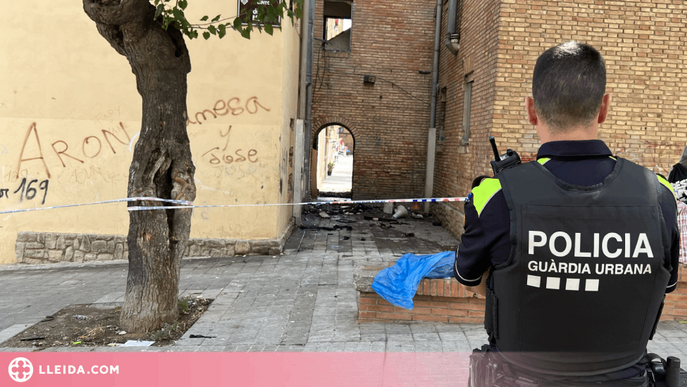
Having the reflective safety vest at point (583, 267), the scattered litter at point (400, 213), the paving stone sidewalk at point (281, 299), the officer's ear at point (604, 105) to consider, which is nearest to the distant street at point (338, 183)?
the scattered litter at point (400, 213)

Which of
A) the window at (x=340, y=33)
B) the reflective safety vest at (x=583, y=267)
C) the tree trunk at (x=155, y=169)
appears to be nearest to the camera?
the reflective safety vest at (x=583, y=267)

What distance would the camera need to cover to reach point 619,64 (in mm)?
8312

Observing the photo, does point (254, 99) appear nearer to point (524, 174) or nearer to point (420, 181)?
point (524, 174)

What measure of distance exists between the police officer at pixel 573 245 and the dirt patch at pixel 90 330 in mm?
3999

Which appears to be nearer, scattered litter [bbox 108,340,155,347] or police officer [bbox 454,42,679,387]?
police officer [bbox 454,42,679,387]

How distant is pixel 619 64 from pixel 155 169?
7417 mm

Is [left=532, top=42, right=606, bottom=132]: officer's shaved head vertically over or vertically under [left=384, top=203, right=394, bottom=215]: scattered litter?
over

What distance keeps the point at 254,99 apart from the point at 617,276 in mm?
7765

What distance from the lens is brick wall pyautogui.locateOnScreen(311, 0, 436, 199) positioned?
15664mm

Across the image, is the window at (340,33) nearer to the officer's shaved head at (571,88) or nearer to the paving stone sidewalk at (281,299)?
the paving stone sidewalk at (281,299)

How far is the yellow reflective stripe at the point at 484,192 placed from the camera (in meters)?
1.68

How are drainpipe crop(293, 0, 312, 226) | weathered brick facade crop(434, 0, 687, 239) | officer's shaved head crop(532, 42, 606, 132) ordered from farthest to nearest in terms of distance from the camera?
drainpipe crop(293, 0, 312, 226), weathered brick facade crop(434, 0, 687, 239), officer's shaved head crop(532, 42, 606, 132)

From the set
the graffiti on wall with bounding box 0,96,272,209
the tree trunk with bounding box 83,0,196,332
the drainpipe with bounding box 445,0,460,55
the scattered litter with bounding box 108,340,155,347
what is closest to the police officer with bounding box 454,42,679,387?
the scattered litter with bounding box 108,340,155,347

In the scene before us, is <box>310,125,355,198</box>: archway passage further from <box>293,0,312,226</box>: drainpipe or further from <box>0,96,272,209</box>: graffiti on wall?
<box>0,96,272,209</box>: graffiti on wall
